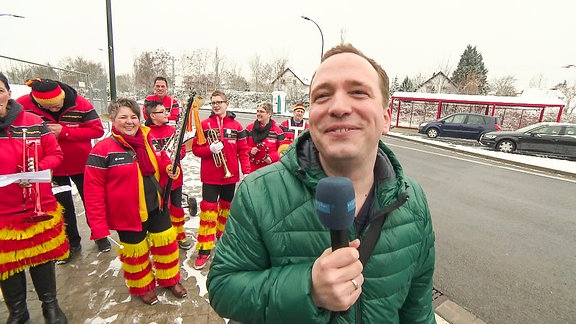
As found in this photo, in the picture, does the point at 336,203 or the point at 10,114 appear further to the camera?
the point at 10,114

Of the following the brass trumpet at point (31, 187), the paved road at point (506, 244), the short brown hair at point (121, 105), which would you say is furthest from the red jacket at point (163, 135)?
the paved road at point (506, 244)

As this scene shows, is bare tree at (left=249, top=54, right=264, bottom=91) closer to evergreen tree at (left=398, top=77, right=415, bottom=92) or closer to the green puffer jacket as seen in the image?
evergreen tree at (left=398, top=77, right=415, bottom=92)

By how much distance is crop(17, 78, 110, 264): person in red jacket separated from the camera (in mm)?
3172

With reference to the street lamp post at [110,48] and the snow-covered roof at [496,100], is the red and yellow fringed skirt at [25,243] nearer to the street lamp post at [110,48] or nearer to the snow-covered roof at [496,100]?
the street lamp post at [110,48]

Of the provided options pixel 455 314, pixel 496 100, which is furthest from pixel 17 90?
pixel 496 100

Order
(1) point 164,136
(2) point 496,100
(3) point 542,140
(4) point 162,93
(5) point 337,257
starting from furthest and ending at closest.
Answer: (2) point 496,100
(3) point 542,140
(4) point 162,93
(1) point 164,136
(5) point 337,257

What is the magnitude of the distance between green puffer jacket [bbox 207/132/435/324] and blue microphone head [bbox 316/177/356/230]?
0.74 ft

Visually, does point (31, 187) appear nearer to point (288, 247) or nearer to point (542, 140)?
point (288, 247)

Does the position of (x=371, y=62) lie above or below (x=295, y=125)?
above

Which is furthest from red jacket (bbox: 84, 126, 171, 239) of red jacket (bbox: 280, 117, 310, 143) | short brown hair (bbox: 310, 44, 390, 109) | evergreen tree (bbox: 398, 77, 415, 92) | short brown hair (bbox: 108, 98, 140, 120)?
evergreen tree (bbox: 398, 77, 415, 92)

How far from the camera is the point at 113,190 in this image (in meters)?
2.63

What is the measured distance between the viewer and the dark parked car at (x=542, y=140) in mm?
12141

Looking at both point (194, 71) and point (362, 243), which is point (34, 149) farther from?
point (194, 71)

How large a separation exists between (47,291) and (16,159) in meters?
1.16
